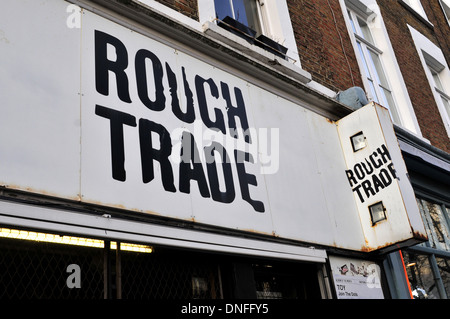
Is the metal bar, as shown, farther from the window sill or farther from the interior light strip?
the window sill

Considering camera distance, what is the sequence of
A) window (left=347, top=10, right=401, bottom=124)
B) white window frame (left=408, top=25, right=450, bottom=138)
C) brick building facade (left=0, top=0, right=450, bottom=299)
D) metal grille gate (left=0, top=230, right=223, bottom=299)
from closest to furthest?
metal grille gate (left=0, top=230, right=223, bottom=299) < brick building facade (left=0, top=0, right=450, bottom=299) < window (left=347, top=10, right=401, bottom=124) < white window frame (left=408, top=25, right=450, bottom=138)

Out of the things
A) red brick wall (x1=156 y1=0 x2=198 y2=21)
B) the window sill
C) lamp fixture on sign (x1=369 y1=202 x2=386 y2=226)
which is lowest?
lamp fixture on sign (x1=369 y1=202 x2=386 y2=226)

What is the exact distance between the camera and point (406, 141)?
6.56m

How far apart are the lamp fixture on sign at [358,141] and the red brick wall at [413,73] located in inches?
116

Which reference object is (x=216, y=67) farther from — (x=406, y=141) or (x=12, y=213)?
(x=406, y=141)

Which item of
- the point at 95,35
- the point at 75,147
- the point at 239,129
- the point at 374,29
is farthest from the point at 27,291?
the point at 374,29

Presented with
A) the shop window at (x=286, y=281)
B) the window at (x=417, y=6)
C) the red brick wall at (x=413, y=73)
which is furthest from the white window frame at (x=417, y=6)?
the shop window at (x=286, y=281)

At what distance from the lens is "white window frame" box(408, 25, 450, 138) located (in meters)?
9.17

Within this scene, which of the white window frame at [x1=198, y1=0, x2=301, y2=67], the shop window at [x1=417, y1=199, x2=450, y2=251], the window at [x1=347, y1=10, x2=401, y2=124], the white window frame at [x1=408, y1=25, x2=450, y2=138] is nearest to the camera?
the white window frame at [x1=198, y1=0, x2=301, y2=67]

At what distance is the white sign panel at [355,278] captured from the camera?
15.0 feet

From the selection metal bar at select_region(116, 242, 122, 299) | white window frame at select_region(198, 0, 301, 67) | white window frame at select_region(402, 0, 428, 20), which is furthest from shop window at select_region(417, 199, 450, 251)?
white window frame at select_region(402, 0, 428, 20)

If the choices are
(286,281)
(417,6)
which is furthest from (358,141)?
(417,6)

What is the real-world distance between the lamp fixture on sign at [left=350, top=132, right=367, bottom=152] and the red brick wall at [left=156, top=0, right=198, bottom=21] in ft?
7.82

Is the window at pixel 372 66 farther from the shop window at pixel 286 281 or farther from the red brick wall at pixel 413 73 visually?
the shop window at pixel 286 281
